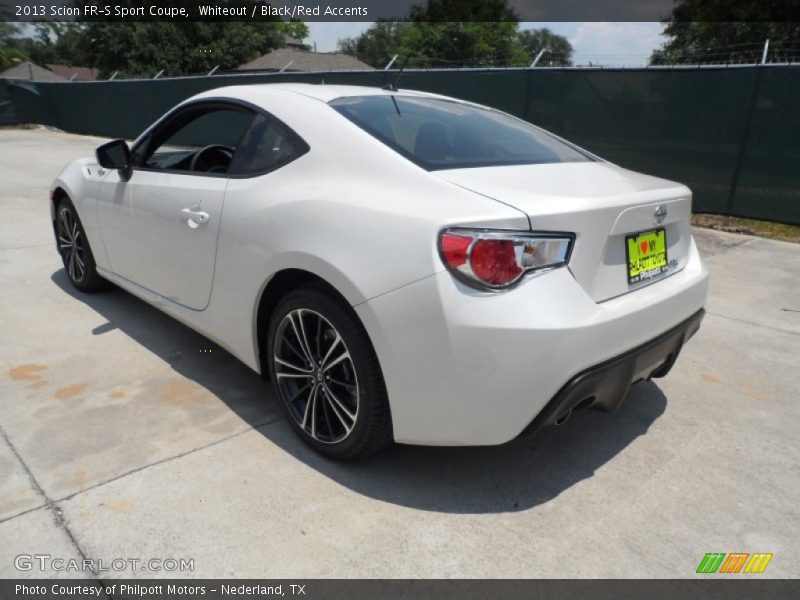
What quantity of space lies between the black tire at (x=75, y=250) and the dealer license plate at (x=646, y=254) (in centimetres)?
360

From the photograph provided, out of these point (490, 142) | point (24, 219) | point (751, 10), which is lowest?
point (24, 219)

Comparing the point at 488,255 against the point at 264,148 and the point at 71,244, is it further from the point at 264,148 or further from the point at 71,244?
the point at 71,244

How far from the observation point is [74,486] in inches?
92.7

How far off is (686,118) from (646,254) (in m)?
6.81

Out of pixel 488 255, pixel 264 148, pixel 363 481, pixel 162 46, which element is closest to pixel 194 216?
pixel 264 148

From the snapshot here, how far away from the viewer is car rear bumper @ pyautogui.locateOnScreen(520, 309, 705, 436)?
6.71 ft

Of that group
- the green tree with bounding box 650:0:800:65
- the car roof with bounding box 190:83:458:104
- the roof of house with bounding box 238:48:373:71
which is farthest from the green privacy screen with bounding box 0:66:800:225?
the roof of house with bounding box 238:48:373:71

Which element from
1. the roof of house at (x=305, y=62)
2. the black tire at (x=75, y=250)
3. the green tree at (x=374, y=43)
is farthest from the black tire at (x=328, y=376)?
the green tree at (x=374, y=43)

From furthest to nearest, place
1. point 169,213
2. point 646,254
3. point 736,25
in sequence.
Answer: point 736,25, point 169,213, point 646,254

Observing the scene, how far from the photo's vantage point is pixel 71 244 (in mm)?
4516

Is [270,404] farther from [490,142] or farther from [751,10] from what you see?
[751,10]

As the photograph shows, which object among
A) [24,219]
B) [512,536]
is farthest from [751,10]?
[512,536]

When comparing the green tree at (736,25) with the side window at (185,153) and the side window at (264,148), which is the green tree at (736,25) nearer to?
the side window at (185,153)
